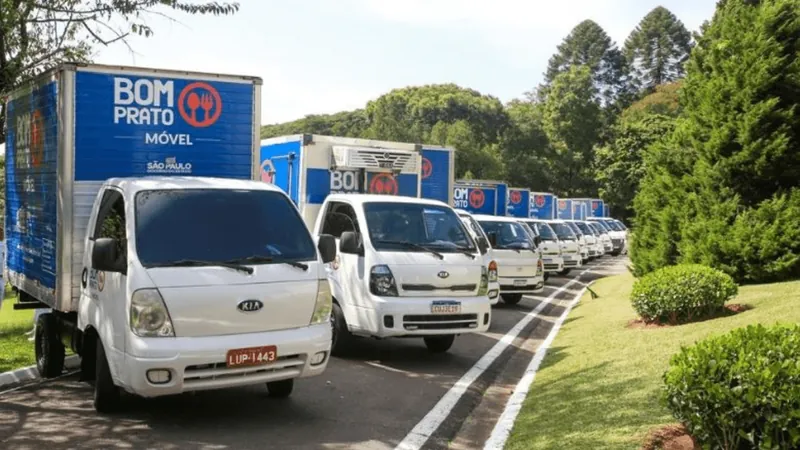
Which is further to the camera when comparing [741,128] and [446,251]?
[741,128]

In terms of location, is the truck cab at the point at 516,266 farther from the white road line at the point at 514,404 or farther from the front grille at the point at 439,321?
the front grille at the point at 439,321

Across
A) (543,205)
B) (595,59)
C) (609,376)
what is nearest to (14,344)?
(609,376)

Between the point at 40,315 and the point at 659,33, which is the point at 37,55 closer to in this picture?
the point at 40,315

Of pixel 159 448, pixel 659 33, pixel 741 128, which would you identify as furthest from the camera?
pixel 659 33

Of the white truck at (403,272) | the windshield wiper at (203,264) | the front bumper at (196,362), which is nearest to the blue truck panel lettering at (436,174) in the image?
the white truck at (403,272)

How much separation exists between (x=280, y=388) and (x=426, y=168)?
963cm

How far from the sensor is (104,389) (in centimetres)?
695

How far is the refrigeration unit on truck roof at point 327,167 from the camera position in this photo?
43.5 feet

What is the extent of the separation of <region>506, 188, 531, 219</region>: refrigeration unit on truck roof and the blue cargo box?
78.8 ft

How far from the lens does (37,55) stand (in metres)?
11.8

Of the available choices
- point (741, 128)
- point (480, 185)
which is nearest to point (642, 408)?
point (741, 128)

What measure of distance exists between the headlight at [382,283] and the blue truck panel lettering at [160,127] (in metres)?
1.99

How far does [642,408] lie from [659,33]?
101230 mm

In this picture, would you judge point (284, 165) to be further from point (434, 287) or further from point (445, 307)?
point (445, 307)
